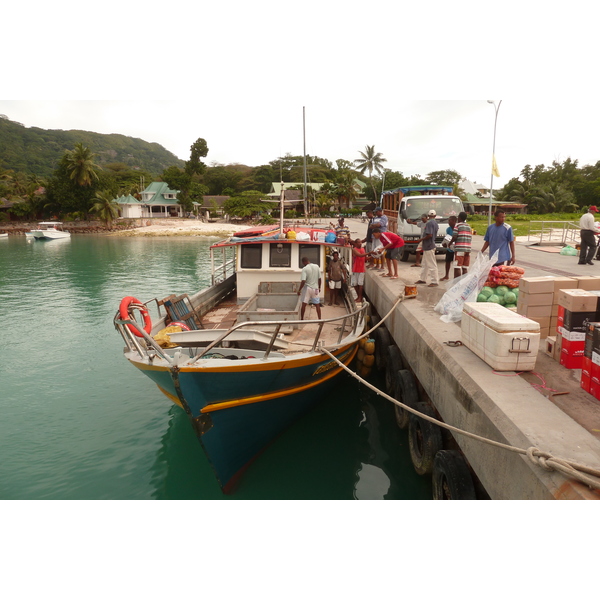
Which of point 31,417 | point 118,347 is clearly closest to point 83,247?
point 118,347

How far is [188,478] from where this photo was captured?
20.4 ft

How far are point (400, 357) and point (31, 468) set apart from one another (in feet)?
21.3

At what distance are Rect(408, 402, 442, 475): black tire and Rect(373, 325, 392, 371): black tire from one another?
2.76m

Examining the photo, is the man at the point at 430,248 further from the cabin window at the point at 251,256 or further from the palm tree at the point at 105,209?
the palm tree at the point at 105,209

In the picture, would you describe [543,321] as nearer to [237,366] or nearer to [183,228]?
[237,366]

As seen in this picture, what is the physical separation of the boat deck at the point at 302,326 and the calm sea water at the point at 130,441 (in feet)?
4.89

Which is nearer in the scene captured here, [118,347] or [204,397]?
[204,397]

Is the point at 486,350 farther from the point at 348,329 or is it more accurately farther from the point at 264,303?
the point at 264,303

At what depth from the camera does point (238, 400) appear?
521 cm

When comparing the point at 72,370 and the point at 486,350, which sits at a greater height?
the point at 486,350

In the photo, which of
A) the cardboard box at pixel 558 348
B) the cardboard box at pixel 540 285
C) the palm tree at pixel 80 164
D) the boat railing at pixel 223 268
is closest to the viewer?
the cardboard box at pixel 558 348

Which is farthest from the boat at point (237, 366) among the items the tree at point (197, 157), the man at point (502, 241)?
the tree at point (197, 157)

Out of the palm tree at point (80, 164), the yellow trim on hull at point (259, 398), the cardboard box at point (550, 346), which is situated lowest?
the yellow trim on hull at point (259, 398)

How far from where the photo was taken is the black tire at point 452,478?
4344mm
